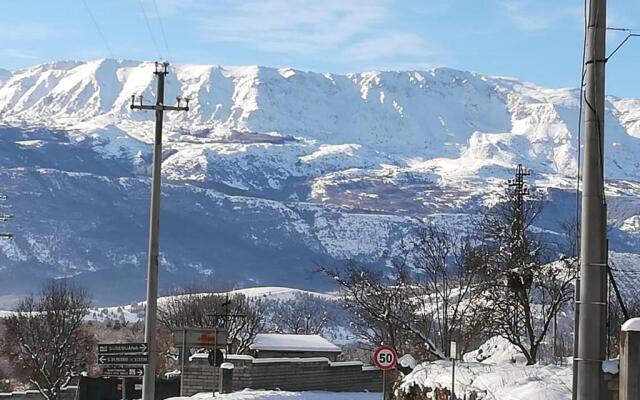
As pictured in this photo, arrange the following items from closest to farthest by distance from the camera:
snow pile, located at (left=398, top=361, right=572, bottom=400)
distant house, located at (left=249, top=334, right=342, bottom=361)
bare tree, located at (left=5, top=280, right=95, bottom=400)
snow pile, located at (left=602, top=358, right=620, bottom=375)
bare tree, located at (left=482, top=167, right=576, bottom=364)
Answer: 1. snow pile, located at (left=602, top=358, right=620, bottom=375)
2. snow pile, located at (left=398, top=361, right=572, bottom=400)
3. bare tree, located at (left=482, top=167, right=576, bottom=364)
4. distant house, located at (left=249, top=334, right=342, bottom=361)
5. bare tree, located at (left=5, top=280, right=95, bottom=400)

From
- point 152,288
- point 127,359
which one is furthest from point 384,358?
point 152,288

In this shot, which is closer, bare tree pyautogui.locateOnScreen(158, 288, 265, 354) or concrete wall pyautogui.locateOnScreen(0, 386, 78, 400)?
concrete wall pyautogui.locateOnScreen(0, 386, 78, 400)

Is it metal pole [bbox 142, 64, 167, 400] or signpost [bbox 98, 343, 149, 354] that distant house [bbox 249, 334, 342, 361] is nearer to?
metal pole [bbox 142, 64, 167, 400]

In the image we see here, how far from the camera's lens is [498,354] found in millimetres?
37625

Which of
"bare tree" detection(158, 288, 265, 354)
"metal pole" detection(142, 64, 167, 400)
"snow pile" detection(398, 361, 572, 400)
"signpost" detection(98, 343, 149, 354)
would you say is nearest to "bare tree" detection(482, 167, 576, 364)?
"snow pile" detection(398, 361, 572, 400)

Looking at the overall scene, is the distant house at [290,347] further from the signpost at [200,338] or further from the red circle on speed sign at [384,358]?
the red circle on speed sign at [384,358]

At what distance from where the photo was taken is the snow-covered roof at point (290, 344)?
231 ft

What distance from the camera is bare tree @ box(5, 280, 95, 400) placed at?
79188mm

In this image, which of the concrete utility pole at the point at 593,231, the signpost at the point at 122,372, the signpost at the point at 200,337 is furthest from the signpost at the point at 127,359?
the concrete utility pole at the point at 593,231

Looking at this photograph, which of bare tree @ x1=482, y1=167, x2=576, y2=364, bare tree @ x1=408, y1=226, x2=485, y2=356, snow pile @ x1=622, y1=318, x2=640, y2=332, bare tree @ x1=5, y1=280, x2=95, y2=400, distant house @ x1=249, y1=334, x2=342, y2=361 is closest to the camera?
snow pile @ x1=622, y1=318, x2=640, y2=332

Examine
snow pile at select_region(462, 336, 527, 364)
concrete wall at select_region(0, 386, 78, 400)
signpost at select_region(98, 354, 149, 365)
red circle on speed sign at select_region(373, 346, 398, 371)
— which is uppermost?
red circle on speed sign at select_region(373, 346, 398, 371)

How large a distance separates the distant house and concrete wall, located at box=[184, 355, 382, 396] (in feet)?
64.4

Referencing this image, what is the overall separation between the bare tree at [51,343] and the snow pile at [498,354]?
3993cm

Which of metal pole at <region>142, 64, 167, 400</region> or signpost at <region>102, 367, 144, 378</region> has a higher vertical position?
metal pole at <region>142, 64, 167, 400</region>
